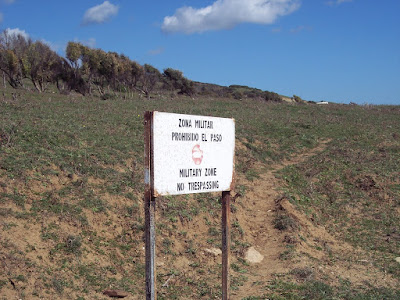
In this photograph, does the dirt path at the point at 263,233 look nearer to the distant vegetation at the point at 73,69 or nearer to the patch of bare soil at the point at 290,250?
the patch of bare soil at the point at 290,250

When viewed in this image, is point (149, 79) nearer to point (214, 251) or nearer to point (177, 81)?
point (177, 81)

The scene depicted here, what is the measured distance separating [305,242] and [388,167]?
7.27 metres

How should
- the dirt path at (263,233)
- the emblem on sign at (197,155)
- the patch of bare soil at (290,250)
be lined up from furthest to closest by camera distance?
the patch of bare soil at (290,250), the dirt path at (263,233), the emblem on sign at (197,155)

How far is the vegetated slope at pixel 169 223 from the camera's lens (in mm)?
6789

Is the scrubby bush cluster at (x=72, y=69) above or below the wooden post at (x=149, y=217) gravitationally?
above

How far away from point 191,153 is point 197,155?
0.41 feet

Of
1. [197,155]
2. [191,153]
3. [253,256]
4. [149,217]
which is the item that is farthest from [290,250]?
[149,217]

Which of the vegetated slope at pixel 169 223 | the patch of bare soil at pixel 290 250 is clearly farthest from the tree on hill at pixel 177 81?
the patch of bare soil at pixel 290 250

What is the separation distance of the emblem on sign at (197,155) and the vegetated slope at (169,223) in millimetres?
2928

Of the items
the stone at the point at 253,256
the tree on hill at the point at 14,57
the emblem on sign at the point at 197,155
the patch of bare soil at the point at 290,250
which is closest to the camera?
the emblem on sign at the point at 197,155

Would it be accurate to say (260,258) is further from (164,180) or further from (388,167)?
(388,167)

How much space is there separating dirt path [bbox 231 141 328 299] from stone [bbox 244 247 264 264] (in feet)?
0.31

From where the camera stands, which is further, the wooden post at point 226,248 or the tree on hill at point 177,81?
the tree on hill at point 177,81

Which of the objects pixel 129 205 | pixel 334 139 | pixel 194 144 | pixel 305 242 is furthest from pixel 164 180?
pixel 334 139
